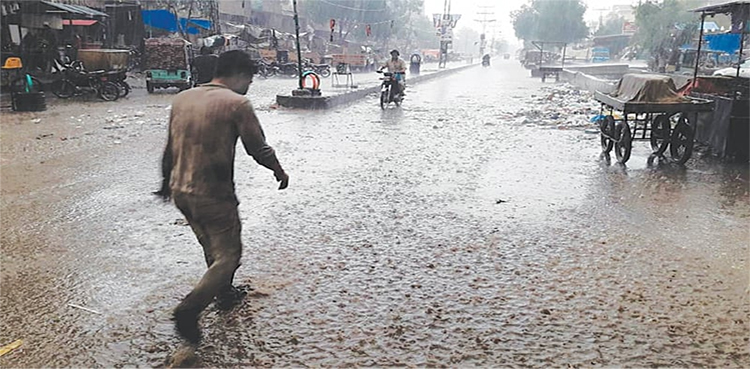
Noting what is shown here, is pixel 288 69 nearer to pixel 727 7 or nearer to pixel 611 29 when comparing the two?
pixel 727 7

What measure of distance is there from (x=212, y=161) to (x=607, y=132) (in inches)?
314

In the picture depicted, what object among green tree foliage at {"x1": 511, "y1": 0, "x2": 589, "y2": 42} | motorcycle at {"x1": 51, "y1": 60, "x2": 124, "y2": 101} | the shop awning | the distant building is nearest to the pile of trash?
motorcycle at {"x1": 51, "y1": 60, "x2": 124, "y2": 101}

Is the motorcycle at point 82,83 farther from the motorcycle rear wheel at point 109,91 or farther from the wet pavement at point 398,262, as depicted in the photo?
the wet pavement at point 398,262

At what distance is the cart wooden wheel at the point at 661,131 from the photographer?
902 cm

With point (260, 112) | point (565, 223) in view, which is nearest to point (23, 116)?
point (260, 112)

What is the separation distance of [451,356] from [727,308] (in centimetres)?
205

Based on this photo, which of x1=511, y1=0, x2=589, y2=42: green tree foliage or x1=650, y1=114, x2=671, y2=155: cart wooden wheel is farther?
x1=511, y1=0, x2=589, y2=42: green tree foliage

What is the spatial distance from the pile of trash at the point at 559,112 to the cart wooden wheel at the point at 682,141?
4249mm

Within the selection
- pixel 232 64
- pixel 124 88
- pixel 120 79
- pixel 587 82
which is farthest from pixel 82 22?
pixel 232 64

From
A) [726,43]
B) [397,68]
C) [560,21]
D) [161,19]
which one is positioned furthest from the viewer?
[560,21]

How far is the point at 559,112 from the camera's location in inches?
656

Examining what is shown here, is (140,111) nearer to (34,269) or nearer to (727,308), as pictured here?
(34,269)

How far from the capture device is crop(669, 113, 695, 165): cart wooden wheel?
8.64 meters

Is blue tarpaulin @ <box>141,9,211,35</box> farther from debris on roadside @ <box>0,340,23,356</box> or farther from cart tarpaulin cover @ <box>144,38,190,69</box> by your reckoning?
debris on roadside @ <box>0,340,23,356</box>
